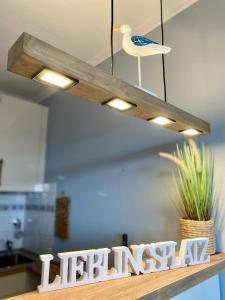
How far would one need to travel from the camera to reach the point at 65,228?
239 cm

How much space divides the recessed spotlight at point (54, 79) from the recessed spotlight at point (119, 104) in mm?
177

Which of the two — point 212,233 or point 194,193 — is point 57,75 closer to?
point 194,193

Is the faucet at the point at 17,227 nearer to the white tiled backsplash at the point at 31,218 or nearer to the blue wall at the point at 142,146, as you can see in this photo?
the white tiled backsplash at the point at 31,218

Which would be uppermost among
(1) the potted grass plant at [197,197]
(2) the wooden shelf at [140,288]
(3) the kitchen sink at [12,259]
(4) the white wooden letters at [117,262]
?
(1) the potted grass plant at [197,197]

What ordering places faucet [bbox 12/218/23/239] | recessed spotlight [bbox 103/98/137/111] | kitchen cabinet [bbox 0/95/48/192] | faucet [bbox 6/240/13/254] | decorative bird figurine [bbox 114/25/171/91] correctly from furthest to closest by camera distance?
1. faucet [bbox 12/218/23/239]
2. faucet [bbox 6/240/13/254]
3. kitchen cabinet [bbox 0/95/48/192]
4. decorative bird figurine [bbox 114/25/171/91]
5. recessed spotlight [bbox 103/98/137/111]

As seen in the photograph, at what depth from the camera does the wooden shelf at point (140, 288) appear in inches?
29.6

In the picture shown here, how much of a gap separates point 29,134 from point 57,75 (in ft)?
7.16

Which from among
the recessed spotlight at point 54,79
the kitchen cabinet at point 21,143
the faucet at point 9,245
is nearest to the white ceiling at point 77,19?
the kitchen cabinet at point 21,143

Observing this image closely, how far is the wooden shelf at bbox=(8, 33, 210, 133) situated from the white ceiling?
3.34ft

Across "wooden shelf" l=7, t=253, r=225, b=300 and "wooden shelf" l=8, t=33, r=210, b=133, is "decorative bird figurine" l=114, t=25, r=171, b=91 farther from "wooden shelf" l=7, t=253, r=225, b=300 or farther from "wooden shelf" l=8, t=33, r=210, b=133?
"wooden shelf" l=7, t=253, r=225, b=300

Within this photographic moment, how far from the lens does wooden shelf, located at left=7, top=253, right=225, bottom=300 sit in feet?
2.47

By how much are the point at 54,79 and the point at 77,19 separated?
1.25 metres

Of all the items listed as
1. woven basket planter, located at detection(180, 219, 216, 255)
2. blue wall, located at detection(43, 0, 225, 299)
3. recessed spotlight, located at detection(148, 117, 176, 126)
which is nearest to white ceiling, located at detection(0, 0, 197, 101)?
blue wall, located at detection(43, 0, 225, 299)

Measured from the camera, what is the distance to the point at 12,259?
2.72 meters
